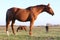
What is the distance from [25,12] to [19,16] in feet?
1.58

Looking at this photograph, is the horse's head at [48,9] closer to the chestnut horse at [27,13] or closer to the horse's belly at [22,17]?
the chestnut horse at [27,13]

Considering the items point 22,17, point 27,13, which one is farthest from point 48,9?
point 22,17

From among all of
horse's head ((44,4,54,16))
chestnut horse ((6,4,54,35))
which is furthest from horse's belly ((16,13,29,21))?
horse's head ((44,4,54,16))

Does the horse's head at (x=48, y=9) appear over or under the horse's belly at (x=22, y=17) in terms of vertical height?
over

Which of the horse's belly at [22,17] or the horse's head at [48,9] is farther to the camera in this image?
the horse's head at [48,9]

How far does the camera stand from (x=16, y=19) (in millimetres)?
15391

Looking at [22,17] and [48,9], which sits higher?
[48,9]

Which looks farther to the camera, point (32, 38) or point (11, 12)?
point (11, 12)

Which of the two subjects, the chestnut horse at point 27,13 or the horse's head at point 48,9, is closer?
the chestnut horse at point 27,13

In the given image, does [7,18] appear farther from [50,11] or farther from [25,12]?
[50,11]

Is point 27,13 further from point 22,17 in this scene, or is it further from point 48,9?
point 48,9

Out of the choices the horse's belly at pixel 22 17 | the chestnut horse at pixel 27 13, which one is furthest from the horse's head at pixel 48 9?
the horse's belly at pixel 22 17

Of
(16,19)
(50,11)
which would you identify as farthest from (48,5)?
(16,19)

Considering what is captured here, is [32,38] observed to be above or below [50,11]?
below
